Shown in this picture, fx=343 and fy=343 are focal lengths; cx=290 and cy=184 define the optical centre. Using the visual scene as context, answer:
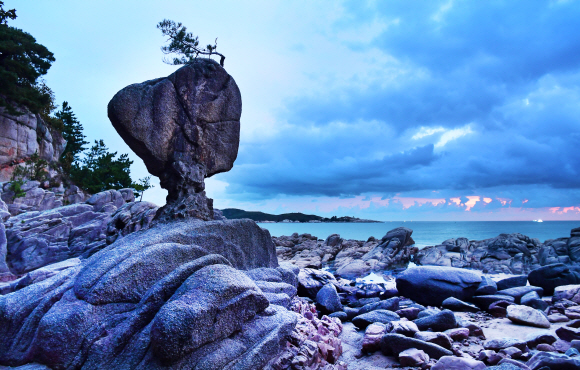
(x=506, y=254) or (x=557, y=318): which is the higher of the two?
(x=506, y=254)

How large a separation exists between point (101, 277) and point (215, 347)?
1.99 metres

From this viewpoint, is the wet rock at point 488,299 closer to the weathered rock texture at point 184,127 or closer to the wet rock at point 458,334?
the wet rock at point 458,334

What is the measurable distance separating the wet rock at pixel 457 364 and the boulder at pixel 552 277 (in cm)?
869

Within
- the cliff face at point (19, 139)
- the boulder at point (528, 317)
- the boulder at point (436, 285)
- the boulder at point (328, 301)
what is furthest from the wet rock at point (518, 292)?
the cliff face at point (19, 139)

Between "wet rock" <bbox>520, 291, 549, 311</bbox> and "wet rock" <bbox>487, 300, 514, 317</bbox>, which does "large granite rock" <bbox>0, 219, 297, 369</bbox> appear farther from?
"wet rock" <bbox>520, 291, 549, 311</bbox>

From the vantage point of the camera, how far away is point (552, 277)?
11484 mm

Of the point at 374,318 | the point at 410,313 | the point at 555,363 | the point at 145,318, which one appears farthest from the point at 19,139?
the point at 555,363

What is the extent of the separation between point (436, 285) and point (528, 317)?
2.88m

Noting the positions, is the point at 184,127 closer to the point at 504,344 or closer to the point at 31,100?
the point at 504,344

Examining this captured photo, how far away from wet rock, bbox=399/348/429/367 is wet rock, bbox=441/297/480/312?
15.1ft

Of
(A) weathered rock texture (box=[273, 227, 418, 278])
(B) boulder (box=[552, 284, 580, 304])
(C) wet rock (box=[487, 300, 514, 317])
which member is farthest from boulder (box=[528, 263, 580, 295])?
(A) weathered rock texture (box=[273, 227, 418, 278])

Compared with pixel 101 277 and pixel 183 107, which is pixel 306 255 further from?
pixel 101 277

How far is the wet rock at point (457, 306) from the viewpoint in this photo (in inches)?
367

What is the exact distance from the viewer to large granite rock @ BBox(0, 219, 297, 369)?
4031mm
